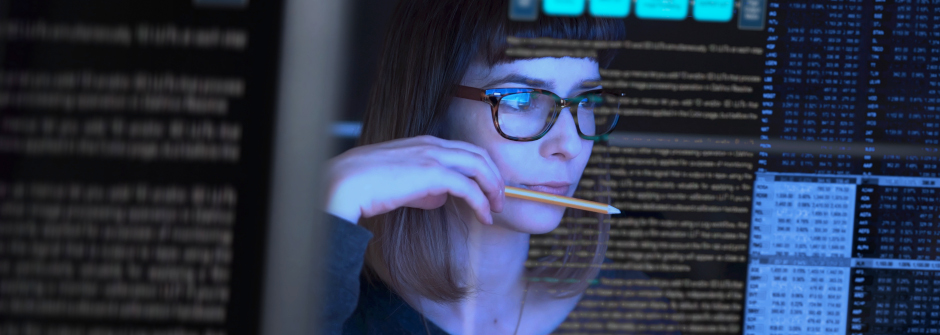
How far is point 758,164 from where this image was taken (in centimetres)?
56

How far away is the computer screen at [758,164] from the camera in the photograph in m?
0.54

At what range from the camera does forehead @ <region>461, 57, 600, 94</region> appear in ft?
1.72

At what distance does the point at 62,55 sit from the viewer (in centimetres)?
45

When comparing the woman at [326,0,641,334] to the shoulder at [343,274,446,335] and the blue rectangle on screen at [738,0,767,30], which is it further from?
the blue rectangle on screen at [738,0,767,30]

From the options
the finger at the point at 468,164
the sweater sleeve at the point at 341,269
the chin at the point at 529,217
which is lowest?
the sweater sleeve at the point at 341,269

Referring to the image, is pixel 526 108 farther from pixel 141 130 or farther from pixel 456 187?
pixel 141 130

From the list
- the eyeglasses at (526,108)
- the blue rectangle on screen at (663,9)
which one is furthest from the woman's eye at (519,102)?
the blue rectangle on screen at (663,9)

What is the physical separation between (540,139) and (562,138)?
20 millimetres

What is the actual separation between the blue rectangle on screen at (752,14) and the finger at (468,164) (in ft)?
0.87

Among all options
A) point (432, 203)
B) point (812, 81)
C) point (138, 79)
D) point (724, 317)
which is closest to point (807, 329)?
point (724, 317)

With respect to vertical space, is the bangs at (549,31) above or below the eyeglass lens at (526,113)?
above

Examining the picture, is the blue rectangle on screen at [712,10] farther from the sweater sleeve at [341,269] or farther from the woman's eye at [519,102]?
the sweater sleeve at [341,269]

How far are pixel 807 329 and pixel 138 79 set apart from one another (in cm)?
63

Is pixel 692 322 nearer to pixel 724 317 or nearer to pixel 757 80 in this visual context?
pixel 724 317
